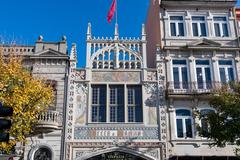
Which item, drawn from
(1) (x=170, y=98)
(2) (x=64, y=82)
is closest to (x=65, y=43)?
(2) (x=64, y=82)

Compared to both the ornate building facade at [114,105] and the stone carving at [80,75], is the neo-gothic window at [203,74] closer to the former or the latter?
the ornate building facade at [114,105]

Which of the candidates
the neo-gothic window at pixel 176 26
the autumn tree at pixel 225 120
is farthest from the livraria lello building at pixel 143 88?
the autumn tree at pixel 225 120

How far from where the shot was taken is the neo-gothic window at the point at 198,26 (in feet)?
89.3

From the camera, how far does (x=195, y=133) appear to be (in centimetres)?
2362

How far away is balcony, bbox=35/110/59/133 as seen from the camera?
22.5 metres

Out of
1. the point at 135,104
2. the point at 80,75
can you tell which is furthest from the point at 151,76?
the point at 80,75

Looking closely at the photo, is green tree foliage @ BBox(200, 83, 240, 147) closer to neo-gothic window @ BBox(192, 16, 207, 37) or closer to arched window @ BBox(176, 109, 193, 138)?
arched window @ BBox(176, 109, 193, 138)

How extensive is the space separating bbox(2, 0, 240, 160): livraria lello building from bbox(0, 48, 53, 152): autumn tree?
3840 millimetres

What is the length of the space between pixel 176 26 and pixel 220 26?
3712mm

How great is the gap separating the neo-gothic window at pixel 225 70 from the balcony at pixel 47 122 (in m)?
13.1

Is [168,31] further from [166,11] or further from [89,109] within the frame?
[89,109]

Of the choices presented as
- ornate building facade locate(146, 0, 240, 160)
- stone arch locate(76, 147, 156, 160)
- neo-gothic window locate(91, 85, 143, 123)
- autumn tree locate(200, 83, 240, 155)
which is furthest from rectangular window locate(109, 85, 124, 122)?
autumn tree locate(200, 83, 240, 155)

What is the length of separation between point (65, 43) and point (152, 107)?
846 centimetres

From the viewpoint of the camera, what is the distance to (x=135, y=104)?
24.5 m
